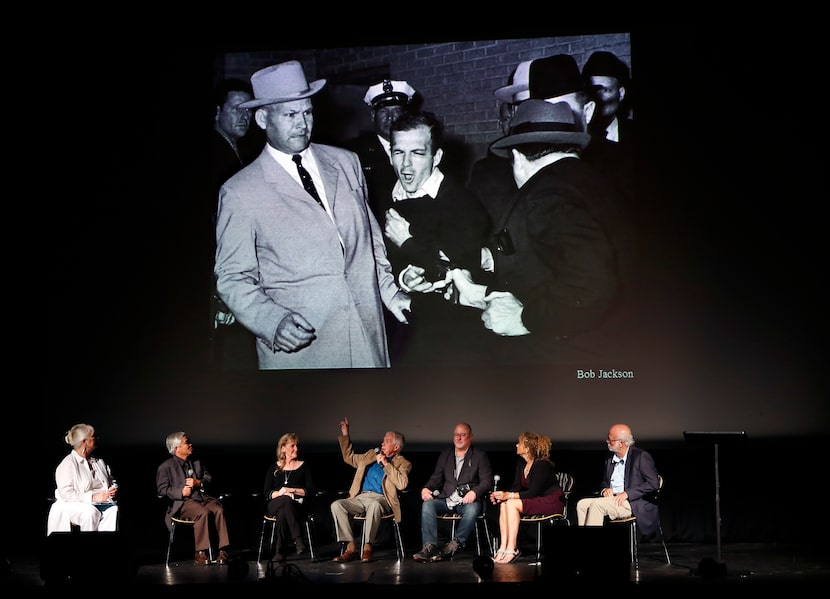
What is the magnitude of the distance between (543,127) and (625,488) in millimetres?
2743

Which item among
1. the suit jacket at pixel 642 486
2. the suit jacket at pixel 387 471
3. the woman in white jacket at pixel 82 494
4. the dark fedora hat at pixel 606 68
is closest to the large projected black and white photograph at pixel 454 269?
the dark fedora hat at pixel 606 68

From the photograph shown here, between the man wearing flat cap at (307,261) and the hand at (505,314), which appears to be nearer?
the hand at (505,314)

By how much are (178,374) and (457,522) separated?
7.97 feet

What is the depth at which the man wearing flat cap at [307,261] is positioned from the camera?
754 cm

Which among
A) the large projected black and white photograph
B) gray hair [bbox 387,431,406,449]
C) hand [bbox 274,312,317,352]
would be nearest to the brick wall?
the large projected black and white photograph

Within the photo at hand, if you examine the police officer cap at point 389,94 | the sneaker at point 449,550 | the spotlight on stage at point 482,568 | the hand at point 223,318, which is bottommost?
the sneaker at point 449,550

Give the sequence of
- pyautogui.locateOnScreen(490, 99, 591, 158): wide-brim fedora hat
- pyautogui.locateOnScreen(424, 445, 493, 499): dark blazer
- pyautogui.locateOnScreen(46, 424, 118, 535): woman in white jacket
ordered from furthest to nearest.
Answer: pyautogui.locateOnScreen(490, 99, 591, 158): wide-brim fedora hat, pyautogui.locateOnScreen(424, 445, 493, 499): dark blazer, pyautogui.locateOnScreen(46, 424, 118, 535): woman in white jacket

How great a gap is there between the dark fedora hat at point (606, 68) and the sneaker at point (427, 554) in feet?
11.7

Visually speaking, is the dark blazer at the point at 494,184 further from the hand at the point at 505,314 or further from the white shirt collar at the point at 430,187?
the hand at the point at 505,314

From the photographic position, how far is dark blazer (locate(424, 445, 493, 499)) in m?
6.77

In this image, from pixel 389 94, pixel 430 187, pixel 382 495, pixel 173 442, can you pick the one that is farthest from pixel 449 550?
pixel 389 94

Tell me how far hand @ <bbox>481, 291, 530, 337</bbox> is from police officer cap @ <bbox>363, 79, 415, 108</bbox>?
1641 mm

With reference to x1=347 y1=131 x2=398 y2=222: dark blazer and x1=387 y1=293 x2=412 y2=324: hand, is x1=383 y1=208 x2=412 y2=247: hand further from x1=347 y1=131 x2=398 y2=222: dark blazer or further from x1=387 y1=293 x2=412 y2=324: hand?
x1=387 y1=293 x2=412 y2=324: hand

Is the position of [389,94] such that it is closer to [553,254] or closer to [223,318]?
[553,254]
